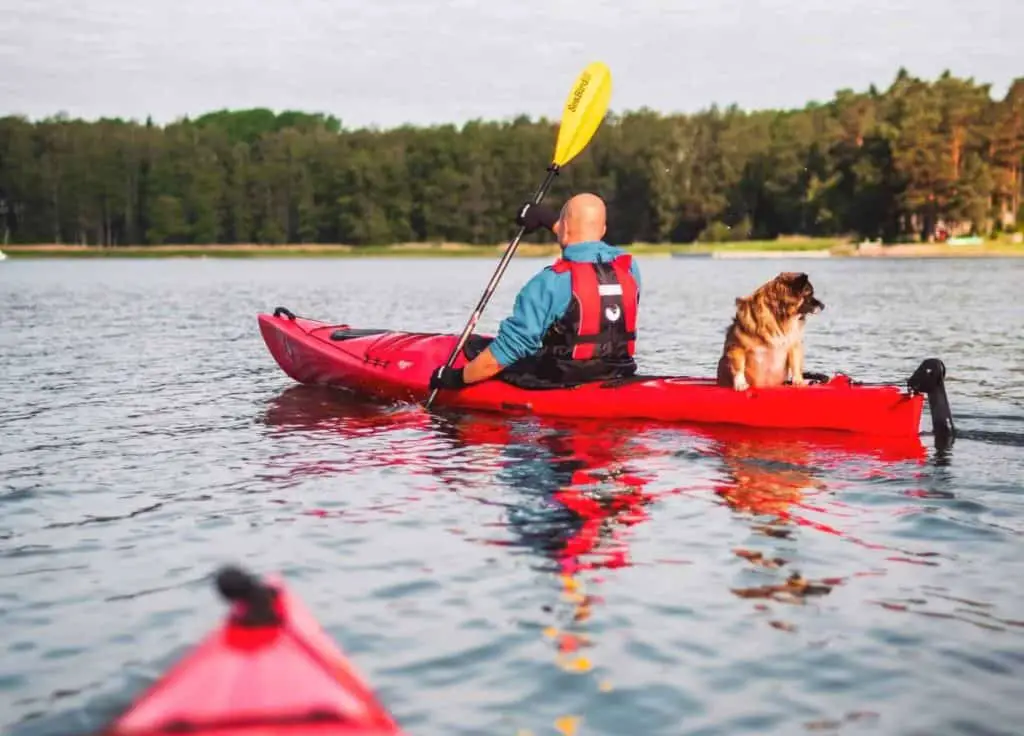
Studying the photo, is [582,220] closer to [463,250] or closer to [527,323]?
[527,323]

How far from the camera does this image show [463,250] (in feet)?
347

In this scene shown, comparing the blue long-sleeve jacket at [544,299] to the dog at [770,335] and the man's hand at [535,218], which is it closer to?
the man's hand at [535,218]

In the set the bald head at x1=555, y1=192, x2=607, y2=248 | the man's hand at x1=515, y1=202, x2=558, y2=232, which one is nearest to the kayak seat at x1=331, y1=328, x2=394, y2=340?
the man's hand at x1=515, y1=202, x2=558, y2=232

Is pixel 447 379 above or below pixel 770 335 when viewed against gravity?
below

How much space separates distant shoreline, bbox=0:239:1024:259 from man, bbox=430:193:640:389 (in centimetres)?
6880

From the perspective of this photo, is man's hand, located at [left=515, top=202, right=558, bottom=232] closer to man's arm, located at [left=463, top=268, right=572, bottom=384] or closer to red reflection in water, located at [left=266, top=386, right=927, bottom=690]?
man's arm, located at [left=463, top=268, right=572, bottom=384]

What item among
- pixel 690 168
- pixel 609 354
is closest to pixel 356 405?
pixel 609 354

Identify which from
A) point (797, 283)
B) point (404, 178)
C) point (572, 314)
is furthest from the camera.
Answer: point (404, 178)

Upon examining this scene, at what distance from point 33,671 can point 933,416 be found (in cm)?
588

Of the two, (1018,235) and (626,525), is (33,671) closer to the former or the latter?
(626,525)

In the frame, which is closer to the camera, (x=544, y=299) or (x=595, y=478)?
(x=595, y=478)

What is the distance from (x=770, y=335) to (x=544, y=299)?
4.94ft

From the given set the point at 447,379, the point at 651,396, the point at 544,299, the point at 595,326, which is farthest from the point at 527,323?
the point at 447,379

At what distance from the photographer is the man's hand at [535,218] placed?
8.83 m
